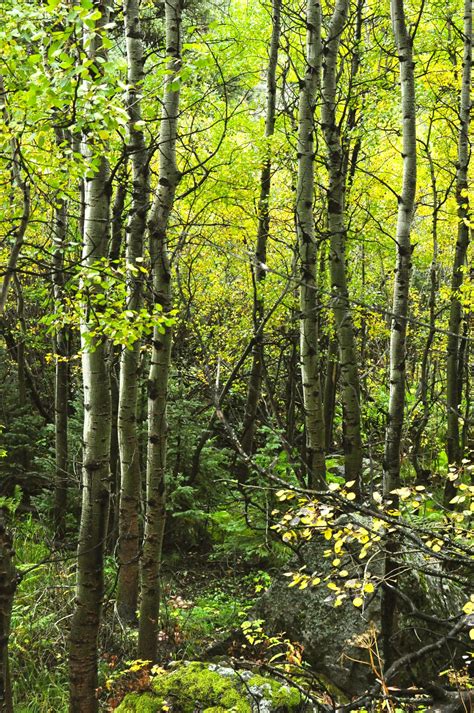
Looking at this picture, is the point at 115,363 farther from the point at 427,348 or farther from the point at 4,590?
the point at 4,590

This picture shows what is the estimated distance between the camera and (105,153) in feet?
11.4

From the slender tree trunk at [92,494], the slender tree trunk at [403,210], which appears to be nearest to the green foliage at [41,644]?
the slender tree trunk at [92,494]

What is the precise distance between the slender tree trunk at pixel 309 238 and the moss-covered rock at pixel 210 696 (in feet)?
7.70

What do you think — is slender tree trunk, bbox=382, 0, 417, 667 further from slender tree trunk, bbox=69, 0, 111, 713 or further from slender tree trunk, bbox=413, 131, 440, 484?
slender tree trunk, bbox=69, 0, 111, 713

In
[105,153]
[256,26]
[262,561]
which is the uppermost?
[256,26]

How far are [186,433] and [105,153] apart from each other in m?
5.36

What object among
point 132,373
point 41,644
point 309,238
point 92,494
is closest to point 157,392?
point 132,373

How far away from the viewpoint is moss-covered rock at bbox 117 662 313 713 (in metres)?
3.46

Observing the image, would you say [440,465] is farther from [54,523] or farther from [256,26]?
[256,26]

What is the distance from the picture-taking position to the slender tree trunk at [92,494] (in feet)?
12.8

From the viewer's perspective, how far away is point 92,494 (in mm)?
3980

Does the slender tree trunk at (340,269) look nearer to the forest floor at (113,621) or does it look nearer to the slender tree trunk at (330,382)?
the forest floor at (113,621)

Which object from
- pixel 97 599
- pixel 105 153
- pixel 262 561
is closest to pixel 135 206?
pixel 105 153

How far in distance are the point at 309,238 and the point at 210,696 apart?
414cm
